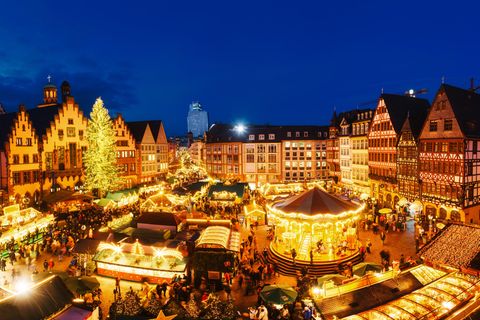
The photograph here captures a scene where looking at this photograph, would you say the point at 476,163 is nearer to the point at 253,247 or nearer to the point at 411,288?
the point at 253,247

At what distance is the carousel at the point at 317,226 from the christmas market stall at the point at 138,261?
7609mm

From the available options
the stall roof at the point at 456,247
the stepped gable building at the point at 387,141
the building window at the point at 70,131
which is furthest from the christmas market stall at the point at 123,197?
the stall roof at the point at 456,247

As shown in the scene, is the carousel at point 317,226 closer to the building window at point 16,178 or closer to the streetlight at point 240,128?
the building window at point 16,178

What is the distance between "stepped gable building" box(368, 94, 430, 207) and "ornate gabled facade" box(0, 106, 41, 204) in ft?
138

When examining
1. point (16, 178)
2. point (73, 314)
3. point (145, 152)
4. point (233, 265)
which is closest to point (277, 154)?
point (145, 152)

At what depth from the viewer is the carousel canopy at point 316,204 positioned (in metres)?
23.4

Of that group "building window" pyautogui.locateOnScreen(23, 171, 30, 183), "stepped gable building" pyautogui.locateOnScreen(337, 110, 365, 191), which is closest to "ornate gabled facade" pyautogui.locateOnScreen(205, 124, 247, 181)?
"stepped gable building" pyautogui.locateOnScreen(337, 110, 365, 191)

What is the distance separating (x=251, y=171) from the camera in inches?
2494

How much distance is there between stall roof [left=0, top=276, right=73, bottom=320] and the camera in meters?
10.9

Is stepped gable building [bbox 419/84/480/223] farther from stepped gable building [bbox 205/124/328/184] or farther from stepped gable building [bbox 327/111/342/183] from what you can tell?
stepped gable building [bbox 205/124/328/184]

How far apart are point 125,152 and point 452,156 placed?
146ft

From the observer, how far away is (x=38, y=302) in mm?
11664

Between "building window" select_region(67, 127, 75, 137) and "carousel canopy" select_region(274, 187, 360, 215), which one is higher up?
"building window" select_region(67, 127, 75, 137)

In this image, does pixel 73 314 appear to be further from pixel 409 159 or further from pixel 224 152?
pixel 224 152
